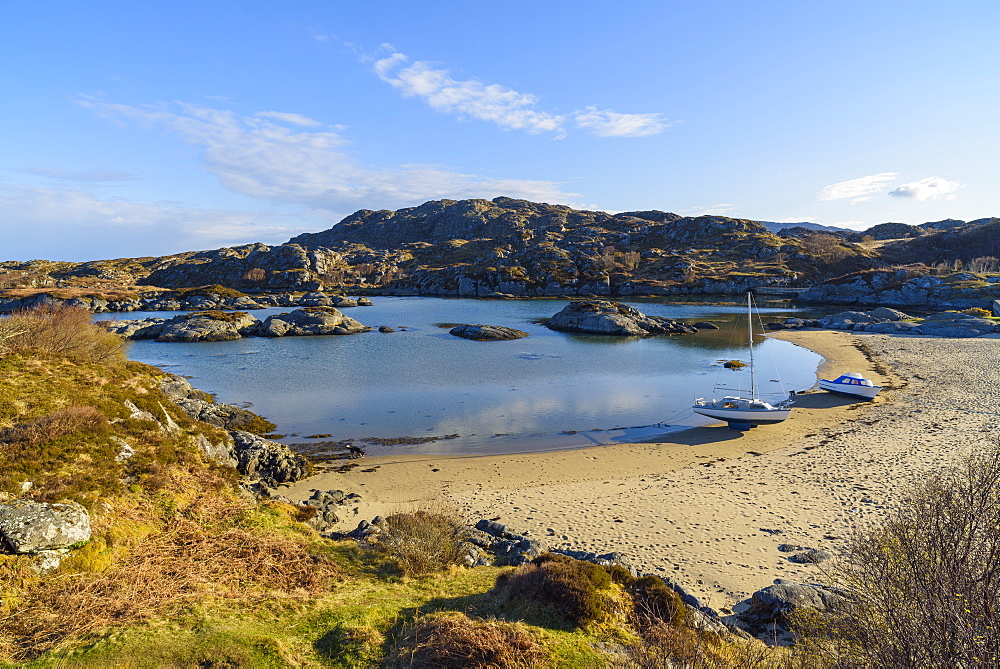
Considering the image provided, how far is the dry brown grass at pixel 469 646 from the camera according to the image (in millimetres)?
7574

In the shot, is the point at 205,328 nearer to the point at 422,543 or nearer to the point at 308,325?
the point at 308,325

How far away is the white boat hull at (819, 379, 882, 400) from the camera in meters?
34.3

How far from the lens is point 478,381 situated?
44000mm


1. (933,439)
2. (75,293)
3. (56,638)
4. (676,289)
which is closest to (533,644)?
(56,638)

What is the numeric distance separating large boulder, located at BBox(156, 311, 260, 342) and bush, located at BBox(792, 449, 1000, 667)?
7619 cm

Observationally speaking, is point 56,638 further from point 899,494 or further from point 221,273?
point 221,273

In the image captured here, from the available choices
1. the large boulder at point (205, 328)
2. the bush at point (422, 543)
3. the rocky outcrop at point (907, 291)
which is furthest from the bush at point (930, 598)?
the rocky outcrop at point (907, 291)

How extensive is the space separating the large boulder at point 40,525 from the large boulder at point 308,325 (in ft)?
221

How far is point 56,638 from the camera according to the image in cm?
752

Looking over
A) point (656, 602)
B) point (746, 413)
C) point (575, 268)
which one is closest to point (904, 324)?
point (746, 413)

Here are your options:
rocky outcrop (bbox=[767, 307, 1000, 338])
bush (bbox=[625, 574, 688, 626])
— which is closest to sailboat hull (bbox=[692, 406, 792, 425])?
bush (bbox=[625, 574, 688, 626])

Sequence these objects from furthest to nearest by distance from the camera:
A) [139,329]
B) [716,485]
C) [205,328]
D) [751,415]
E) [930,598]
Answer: [139,329] < [205,328] < [751,415] < [716,485] < [930,598]

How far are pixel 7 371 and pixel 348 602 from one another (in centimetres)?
1761

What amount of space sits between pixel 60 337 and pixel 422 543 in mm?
26133
